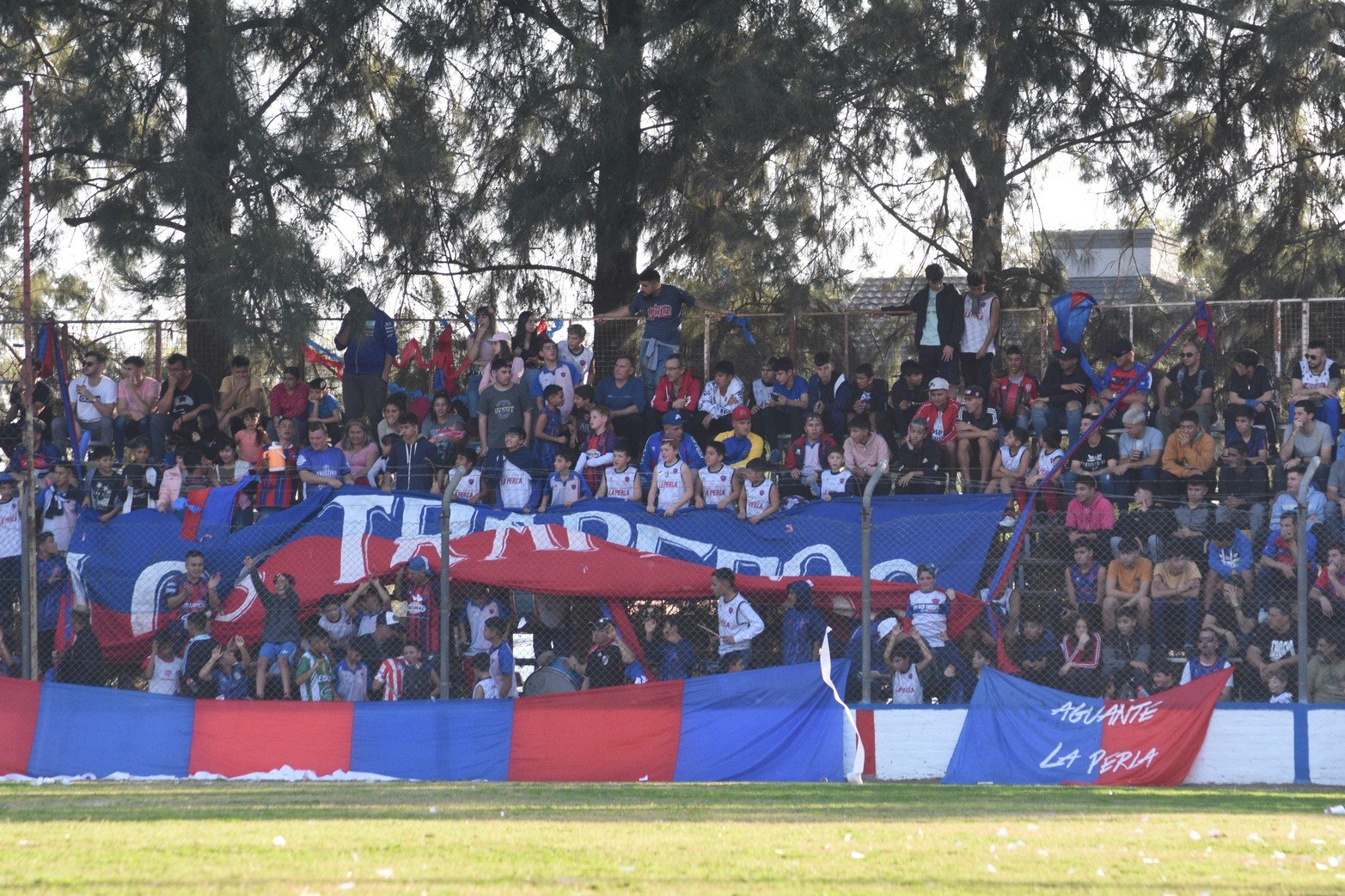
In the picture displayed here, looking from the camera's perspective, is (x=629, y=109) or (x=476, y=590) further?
(x=629, y=109)

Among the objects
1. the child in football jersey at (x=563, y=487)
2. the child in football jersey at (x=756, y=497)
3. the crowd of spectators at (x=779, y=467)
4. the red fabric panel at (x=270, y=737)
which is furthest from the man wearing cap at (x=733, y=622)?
the red fabric panel at (x=270, y=737)

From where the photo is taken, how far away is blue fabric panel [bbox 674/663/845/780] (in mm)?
12062

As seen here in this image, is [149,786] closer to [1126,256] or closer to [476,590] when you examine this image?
[476,590]

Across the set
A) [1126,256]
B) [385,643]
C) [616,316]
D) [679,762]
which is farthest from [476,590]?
[1126,256]

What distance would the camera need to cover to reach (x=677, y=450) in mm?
14555

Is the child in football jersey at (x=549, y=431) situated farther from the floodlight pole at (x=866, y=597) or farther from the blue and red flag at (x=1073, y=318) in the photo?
the blue and red flag at (x=1073, y=318)

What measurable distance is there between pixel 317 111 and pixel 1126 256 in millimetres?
9868

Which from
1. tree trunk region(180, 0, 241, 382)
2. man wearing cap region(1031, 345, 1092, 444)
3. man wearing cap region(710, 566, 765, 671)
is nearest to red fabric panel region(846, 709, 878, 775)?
man wearing cap region(710, 566, 765, 671)

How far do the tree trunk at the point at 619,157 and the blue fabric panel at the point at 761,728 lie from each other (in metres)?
7.86

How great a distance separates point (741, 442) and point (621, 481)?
149 centimetres

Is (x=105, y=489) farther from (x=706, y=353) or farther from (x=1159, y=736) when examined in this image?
(x=1159, y=736)

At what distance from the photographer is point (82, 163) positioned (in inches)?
717

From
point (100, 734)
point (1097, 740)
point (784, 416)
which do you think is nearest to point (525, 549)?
point (784, 416)

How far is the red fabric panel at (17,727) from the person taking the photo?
40.7ft
